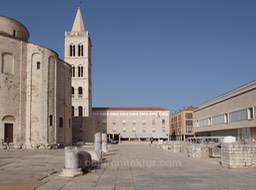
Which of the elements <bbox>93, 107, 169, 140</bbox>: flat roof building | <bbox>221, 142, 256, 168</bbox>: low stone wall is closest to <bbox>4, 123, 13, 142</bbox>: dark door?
<bbox>221, 142, 256, 168</bbox>: low stone wall

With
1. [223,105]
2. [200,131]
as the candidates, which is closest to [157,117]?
[200,131]

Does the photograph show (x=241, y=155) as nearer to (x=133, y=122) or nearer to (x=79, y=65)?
(x=79, y=65)

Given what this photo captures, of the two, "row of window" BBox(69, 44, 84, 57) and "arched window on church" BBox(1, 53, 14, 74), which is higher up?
"row of window" BBox(69, 44, 84, 57)

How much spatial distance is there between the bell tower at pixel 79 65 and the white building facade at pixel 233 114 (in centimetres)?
2638

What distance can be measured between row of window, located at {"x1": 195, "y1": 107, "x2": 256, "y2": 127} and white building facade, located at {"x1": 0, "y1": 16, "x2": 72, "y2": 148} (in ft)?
88.1

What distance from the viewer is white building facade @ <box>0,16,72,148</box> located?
33.2 m

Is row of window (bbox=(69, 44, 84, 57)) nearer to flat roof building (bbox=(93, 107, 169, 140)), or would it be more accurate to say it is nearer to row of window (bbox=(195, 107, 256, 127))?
flat roof building (bbox=(93, 107, 169, 140))

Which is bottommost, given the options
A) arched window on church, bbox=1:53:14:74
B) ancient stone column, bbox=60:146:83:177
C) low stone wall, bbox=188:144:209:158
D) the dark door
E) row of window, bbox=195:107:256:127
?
low stone wall, bbox=188:144:209:158

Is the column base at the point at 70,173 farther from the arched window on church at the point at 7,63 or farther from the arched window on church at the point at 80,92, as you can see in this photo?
the arched window on church at the point at 80,92

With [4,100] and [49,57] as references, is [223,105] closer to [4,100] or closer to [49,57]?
[49,57]

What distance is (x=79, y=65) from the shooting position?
2837 inches

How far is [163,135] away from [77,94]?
2955cm

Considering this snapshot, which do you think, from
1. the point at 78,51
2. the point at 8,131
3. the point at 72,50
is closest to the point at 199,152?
the point at 8,131

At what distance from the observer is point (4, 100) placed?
32688 millimetres
